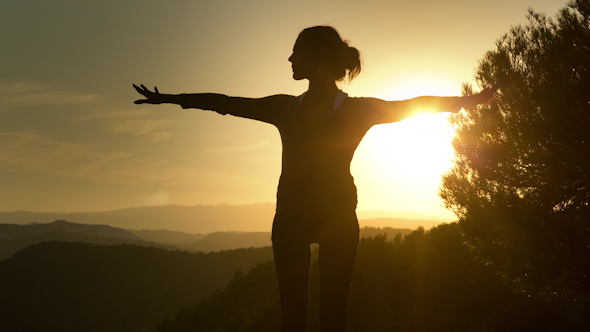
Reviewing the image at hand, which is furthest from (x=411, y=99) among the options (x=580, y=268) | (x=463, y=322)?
(x=463, y=322)

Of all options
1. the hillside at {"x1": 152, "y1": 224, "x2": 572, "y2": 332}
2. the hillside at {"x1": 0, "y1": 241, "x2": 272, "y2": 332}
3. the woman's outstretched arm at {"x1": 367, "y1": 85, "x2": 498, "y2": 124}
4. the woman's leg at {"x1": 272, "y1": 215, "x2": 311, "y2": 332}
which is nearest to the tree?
the hillside at {"x1": 152, "y1": 224, "x2": 572, "y2": 332}

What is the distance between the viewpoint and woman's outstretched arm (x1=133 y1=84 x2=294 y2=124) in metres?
2.63

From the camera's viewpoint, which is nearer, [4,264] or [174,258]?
[174,258]

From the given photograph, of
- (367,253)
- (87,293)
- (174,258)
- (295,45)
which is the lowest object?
(87,293)

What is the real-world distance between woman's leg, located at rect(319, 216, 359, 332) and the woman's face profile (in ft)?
3.07

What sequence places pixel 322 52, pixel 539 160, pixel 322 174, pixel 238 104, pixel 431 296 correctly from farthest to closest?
pixel 431 296, pixel 539 160, pixel 238 104, pixel 322 52, pixel 322 174

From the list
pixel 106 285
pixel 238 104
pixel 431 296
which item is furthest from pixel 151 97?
pixel 106 285

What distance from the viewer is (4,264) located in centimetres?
9231

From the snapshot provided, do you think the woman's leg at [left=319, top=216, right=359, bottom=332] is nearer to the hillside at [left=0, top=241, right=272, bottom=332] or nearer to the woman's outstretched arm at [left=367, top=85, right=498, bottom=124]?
the woman's outstretched arm at [left=367, top=85, right=498, bottom=124]

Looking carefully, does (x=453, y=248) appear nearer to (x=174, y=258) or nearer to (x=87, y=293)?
(x=174, y=258)

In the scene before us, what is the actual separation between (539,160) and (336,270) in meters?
8.89

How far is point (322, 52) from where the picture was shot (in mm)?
2508

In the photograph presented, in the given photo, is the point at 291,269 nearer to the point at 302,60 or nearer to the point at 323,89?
the point at 323,89

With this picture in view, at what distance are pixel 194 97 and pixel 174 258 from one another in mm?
87904
